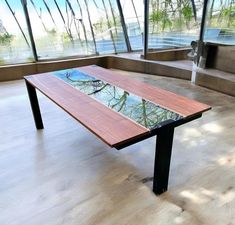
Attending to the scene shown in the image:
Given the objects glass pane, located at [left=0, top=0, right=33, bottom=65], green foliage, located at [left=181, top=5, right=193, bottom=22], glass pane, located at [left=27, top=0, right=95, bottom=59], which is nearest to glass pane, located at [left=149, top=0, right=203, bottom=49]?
green foliage, located at [left=181, top=5, right=193, bottom=22]

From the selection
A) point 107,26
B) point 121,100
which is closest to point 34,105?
point 121,100

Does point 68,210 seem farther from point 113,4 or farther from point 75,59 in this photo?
point 113,4

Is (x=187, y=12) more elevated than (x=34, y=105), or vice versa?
(x=187, y=12)

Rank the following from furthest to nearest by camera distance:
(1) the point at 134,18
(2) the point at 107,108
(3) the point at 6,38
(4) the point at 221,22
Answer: (1) the point at 134,18 → (3) the point at 6,38 → (4) the point at 221,22 → (2) the point at 107,108

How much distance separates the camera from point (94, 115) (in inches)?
60.4

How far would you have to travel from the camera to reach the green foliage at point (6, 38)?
4.15m

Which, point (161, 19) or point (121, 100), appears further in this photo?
point (161, 19)

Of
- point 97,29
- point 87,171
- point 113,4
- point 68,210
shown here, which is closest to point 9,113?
point 87,171

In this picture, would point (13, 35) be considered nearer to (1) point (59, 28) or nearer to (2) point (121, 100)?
(1) point (59, 28)

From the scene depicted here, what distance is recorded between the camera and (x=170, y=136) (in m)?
1.46

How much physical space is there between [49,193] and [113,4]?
404cm

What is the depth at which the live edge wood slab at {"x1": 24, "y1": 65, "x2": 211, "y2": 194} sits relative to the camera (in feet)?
4.33

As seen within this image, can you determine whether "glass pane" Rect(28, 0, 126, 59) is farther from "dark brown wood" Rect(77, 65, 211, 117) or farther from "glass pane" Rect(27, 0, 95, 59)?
"dark brown wood" Rect(77, 65, 211, 117)

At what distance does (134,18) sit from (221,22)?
173 cm
